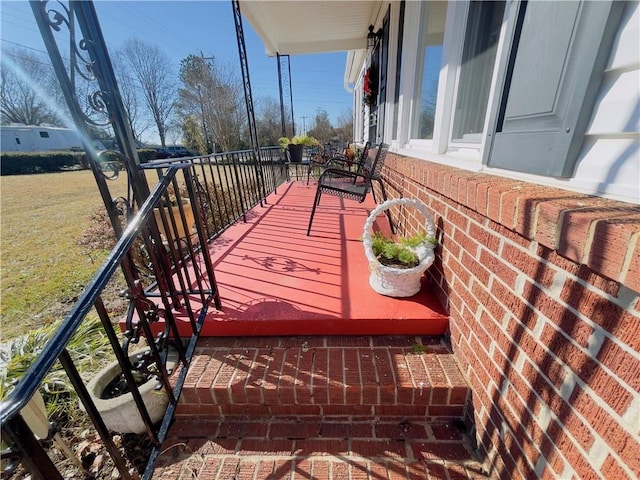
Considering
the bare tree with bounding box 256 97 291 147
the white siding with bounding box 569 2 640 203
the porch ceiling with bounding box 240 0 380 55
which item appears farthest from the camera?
the bare tree with bounding box 256 97 291 147

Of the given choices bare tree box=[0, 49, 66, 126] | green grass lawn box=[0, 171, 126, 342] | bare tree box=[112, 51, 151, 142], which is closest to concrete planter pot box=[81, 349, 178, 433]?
green grass lawn box=[0, 171, 126, 342]

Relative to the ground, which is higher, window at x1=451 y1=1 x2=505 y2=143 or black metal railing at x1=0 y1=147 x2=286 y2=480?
window at x1=451 y1=1 x2=505 y2=143

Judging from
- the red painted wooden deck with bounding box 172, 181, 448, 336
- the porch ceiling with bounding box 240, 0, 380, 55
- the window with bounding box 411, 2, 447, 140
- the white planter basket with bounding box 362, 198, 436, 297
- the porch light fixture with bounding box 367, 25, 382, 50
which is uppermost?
the porch ceiling with bounding box 240, 0, 380, 55

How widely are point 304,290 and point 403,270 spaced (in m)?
0.63

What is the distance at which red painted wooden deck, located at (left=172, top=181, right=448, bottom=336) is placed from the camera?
1.51 m

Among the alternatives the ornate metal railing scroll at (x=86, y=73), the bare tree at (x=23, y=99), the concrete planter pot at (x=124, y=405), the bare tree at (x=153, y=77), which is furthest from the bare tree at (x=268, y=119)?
the concrete planter pot at (x=124, y=405)

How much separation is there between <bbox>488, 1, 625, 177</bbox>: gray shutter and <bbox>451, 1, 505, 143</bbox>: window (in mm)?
556

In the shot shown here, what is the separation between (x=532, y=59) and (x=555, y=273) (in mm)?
708

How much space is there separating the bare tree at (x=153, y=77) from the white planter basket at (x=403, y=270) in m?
23.2

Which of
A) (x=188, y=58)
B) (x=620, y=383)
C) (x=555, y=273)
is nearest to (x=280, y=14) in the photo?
(x=555, y=273)

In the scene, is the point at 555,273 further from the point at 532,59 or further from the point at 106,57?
the point at 106,57

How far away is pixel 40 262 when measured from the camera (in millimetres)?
3811

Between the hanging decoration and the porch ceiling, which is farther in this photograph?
the hanging decoration

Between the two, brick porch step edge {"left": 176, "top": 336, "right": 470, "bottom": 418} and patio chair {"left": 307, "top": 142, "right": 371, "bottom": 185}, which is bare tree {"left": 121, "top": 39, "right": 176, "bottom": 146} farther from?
brick porch step edge {"left": 176, "top": 336, "right": 470, "bottom": 418}
